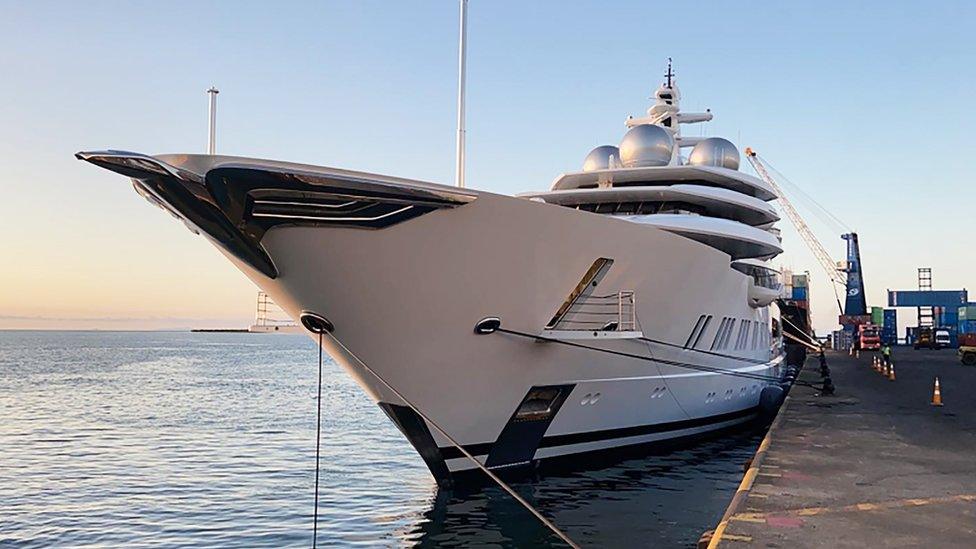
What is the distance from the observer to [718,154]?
22.9 m

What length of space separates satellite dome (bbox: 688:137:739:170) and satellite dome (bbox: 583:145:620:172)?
10.2ft

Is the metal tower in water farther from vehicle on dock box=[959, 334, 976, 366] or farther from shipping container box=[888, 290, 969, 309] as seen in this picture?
vehicle on dock box=[959, 334, 976, 366]

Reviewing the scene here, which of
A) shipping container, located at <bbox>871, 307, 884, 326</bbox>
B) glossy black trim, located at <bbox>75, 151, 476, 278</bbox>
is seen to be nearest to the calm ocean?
glossy black trim, located at <bbox>75, 151, 476, 278</bbox>

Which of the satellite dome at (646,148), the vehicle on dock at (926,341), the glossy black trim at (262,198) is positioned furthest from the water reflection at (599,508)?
the vehicle on dock at (926,341)

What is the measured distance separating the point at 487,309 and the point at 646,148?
10.4 m

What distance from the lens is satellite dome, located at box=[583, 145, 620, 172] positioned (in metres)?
21.1

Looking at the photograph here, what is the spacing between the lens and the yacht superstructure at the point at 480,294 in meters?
9.40

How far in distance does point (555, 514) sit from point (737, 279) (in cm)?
801

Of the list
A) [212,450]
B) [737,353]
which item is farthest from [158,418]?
[737,353]

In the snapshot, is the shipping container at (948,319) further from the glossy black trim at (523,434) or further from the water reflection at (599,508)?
the glossy black trim at (523,434)

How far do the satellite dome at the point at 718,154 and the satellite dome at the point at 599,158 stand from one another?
3.10m

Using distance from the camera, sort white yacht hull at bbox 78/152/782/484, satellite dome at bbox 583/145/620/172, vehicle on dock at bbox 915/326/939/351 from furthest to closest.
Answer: vehicle on dock at bbox 915/326/939/351 < satellite dome at bbox 583/145/620/172 < white yacht hull at bbox 78/152/782/484

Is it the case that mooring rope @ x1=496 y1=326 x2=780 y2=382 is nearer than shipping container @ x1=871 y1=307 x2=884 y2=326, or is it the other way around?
mooring rope @ x1=496 y1=326 x2=780 y2=382

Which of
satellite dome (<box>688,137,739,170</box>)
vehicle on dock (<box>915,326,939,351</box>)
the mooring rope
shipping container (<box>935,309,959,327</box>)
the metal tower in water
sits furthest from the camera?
shipping container (<box>935,309,959,327</box>)
